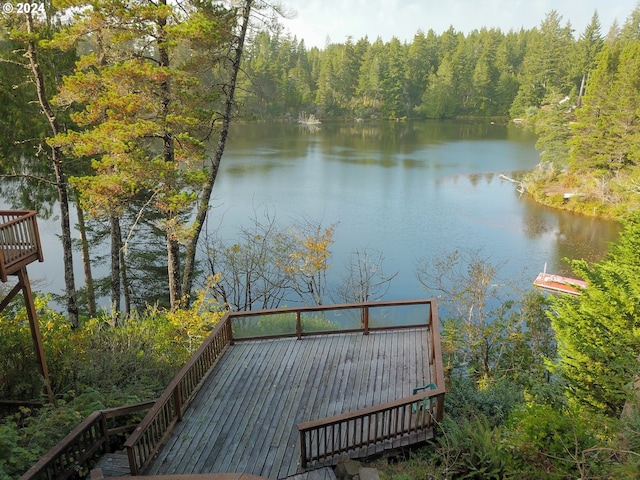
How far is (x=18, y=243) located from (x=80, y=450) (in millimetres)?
3476

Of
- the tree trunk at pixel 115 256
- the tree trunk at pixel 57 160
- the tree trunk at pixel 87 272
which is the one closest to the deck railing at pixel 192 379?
the tree trunk at pixel 115 256

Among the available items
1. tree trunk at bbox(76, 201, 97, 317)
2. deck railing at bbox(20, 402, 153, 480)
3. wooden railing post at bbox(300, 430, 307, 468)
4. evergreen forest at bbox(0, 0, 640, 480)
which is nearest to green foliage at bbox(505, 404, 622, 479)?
evergreen forest at bbox(0, 0, 640, 480)

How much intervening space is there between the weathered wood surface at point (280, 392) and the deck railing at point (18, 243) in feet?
10.5

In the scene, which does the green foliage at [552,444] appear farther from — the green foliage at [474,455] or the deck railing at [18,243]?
the deck railing at [18,243]

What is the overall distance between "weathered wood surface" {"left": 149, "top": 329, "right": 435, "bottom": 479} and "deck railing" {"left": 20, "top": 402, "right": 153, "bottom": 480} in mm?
692

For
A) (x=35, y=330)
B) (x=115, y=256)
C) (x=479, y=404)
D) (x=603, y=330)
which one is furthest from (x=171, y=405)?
(x=115, y=256)

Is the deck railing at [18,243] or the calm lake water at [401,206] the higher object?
the deck railing at [18,243]

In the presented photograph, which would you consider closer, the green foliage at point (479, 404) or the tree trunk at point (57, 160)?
the green foliage at point (479, 404)

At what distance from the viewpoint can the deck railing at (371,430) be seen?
516 cm

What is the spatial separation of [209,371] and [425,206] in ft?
76.9

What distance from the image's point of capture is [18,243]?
6.86 m

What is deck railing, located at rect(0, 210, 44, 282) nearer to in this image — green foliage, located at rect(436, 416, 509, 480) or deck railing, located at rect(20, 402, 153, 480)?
deck railing, located at rect(20, 402, 153, 480)

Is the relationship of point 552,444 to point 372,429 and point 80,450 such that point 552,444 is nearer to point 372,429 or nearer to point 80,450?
point 372,429

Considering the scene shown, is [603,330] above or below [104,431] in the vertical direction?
below
